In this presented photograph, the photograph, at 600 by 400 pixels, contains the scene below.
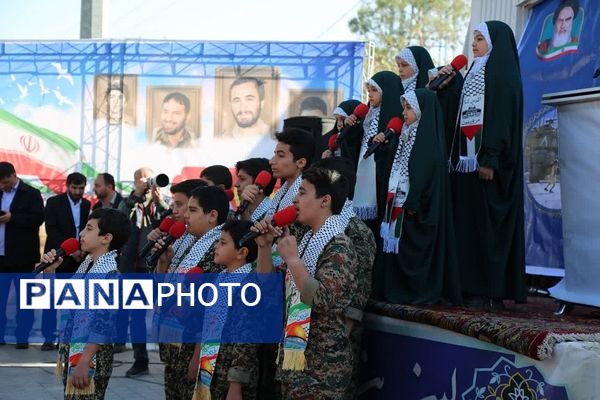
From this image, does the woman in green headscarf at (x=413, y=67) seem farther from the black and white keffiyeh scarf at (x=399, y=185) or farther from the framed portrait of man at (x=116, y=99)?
the framed portrait of man at (x=116, y=99)

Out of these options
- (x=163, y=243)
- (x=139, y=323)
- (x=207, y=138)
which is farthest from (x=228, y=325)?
(x=207, y=138)

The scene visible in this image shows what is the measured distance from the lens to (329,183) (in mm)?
4629

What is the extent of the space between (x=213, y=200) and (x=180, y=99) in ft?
40.1

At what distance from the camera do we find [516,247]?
17.9 ft

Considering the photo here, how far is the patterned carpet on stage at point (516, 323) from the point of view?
3789 mm

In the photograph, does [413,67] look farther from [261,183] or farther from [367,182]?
[261,183]

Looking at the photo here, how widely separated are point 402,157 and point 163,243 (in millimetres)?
1406

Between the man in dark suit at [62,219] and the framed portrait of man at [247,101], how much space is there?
786 cm

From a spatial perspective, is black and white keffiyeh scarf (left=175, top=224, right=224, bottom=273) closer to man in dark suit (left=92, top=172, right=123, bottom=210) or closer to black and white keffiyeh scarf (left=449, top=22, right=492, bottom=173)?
black and white keffiyeh scarf (left=449, top=22, right=492, bottom=173)

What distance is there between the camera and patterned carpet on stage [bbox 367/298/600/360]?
3789 millimetres

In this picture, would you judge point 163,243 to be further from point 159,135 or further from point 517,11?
point 159,135

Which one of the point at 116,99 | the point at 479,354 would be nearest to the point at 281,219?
the point at 479,354

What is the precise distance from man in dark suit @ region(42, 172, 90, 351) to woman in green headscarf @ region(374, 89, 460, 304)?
4.78 metres

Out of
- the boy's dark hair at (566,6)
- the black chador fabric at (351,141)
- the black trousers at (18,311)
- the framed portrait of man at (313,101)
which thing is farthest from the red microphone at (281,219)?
the framed portrait of man at (313,101)
